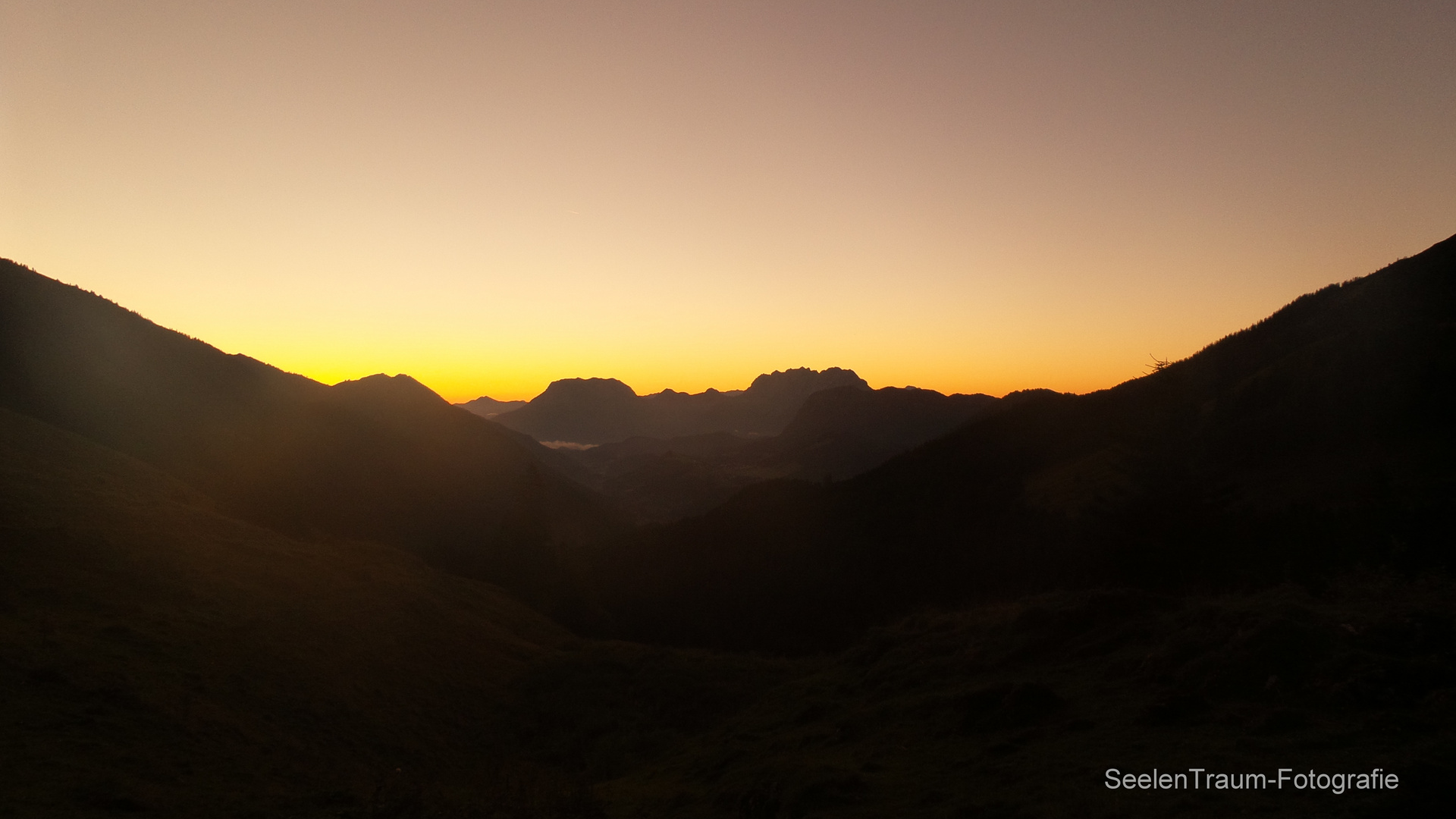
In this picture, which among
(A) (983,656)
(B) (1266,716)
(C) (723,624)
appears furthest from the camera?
(C) (723,624)

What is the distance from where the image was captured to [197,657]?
59.5 ft

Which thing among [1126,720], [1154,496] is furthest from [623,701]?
[1154,496]

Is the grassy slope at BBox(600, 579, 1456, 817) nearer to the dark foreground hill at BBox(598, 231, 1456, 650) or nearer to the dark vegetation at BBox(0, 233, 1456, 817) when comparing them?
the dark vegetation at BBox(0, 233, 1456, 817)

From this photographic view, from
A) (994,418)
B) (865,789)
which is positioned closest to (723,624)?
(994,418)

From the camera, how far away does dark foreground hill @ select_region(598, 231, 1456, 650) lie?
24703mm

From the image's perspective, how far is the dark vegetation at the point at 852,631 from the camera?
1096 cm

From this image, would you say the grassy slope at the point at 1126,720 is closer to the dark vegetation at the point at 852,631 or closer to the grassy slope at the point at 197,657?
the dark vegetation at the point at 852,631

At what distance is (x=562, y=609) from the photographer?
59.1 meters

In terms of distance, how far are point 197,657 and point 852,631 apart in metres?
35.2

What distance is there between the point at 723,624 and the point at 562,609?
43.5 ft

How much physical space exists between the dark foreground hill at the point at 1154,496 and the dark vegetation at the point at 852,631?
0.21 metres

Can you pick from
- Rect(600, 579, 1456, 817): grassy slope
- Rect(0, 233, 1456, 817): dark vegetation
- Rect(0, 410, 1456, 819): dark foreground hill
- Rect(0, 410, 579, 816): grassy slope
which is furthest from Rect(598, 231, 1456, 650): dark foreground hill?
Rect(0, 410, 579, 816): grassy slope

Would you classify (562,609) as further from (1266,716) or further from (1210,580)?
(1266,716)

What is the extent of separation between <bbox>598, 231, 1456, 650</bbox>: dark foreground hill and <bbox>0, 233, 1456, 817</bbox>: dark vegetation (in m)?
0.21
